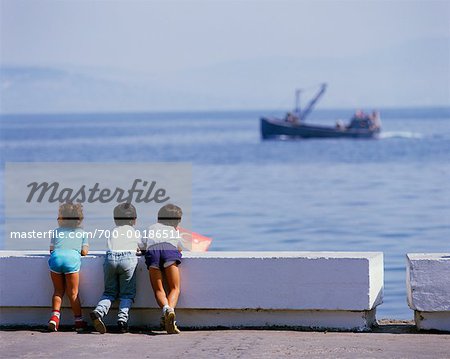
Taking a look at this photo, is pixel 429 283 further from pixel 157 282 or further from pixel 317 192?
pixel 317 192

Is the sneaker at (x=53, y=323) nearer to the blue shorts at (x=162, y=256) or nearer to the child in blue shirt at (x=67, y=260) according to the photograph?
the child in blue shirt at (x=67, y=260)

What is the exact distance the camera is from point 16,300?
9.98m

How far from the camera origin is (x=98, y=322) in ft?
31.5

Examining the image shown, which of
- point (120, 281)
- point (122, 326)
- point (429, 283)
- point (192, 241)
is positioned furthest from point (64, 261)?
point (429, 283)

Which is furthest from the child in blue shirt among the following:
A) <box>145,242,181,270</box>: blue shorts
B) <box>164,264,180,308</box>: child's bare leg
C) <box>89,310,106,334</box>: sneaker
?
<box>164,264,180,308</box>: child's bare leg

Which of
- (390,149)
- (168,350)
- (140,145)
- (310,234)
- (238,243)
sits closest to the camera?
(168,350)

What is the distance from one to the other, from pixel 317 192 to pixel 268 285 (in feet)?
149

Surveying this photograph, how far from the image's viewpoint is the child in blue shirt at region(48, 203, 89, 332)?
9.77m

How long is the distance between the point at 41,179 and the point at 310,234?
30.1 meters

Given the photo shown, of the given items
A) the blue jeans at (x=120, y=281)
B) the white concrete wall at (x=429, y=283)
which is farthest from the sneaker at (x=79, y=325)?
the white concrete wall at (x=429, y=283)

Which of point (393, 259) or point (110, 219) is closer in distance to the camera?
point (393, 259)

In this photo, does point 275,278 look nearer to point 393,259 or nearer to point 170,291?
point 170,291

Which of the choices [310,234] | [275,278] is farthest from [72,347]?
[310,234]

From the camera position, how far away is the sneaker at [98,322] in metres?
9.58
